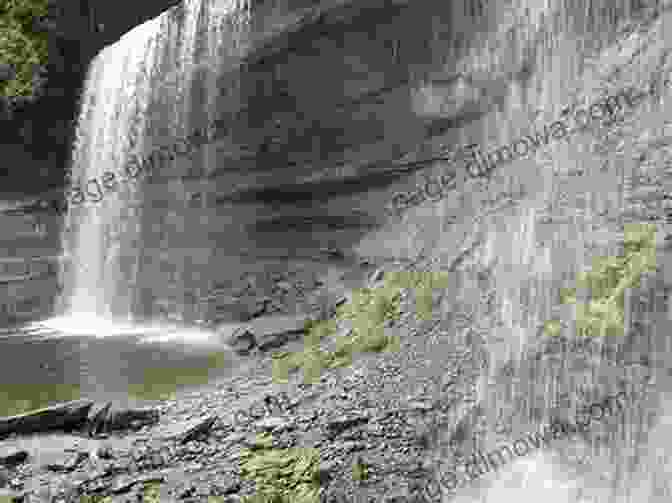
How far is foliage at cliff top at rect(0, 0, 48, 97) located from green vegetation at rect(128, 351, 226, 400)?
13.6 m

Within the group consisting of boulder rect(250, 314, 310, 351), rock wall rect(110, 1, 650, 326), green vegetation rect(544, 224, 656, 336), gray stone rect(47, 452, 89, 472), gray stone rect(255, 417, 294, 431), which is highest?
rock wall rect(110, 1, 650, 326)

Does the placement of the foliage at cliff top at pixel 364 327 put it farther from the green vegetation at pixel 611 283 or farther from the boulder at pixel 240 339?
the green vegetation at pixel 611 283

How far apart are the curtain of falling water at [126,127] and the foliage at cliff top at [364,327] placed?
8240 millimetres

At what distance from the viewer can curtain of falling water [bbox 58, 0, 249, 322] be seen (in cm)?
1775

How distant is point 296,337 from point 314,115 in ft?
22.1

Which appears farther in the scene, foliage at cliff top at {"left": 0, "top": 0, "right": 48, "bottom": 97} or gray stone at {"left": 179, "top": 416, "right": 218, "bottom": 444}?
foliage at cliff top at {"left": 0, "top": 0, "right": 48, "bottom": 97}

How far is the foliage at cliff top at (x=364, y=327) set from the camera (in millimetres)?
8906

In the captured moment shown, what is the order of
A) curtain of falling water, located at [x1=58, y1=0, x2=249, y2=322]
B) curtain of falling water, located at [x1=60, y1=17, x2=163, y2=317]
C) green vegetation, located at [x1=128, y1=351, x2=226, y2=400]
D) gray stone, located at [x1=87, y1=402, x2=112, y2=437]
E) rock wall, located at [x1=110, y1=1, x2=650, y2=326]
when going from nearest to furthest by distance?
gray stone, located at [x1=87, y1=402, x2=112, y2=437]
green vegetation, located at [x1=128, y1=351, x2=226, y2=400]
rock wall, located at [x1=110, y1=1, x2=650, y2=326]
curtain of falling water, located at [x1=58, y1=0, x2=249, y2=322]
curtain of falling water, located at [x1=60, y1=17, x2=163, y2=317]

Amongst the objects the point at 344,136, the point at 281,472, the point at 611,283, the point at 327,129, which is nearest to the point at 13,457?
the point at 281,472

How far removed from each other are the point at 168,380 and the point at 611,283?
319 inches

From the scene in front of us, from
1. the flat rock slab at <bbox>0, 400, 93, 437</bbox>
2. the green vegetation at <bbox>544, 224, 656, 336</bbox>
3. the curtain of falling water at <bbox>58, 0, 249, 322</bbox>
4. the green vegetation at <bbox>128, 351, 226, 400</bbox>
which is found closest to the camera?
the green vegetation at <bbox>544, 224, 656, 336</bbox>

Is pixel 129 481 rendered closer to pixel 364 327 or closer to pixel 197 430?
pixel 197 430

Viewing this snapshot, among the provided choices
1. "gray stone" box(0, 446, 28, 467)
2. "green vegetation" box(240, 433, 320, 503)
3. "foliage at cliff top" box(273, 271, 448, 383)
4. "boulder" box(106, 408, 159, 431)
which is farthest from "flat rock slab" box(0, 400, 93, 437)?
"green vegetation" box(240, 433, 320, 503)

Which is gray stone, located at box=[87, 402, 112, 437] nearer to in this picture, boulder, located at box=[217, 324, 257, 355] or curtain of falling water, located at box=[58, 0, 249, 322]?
boulder, located at box=[217, 324, 257, 355]
